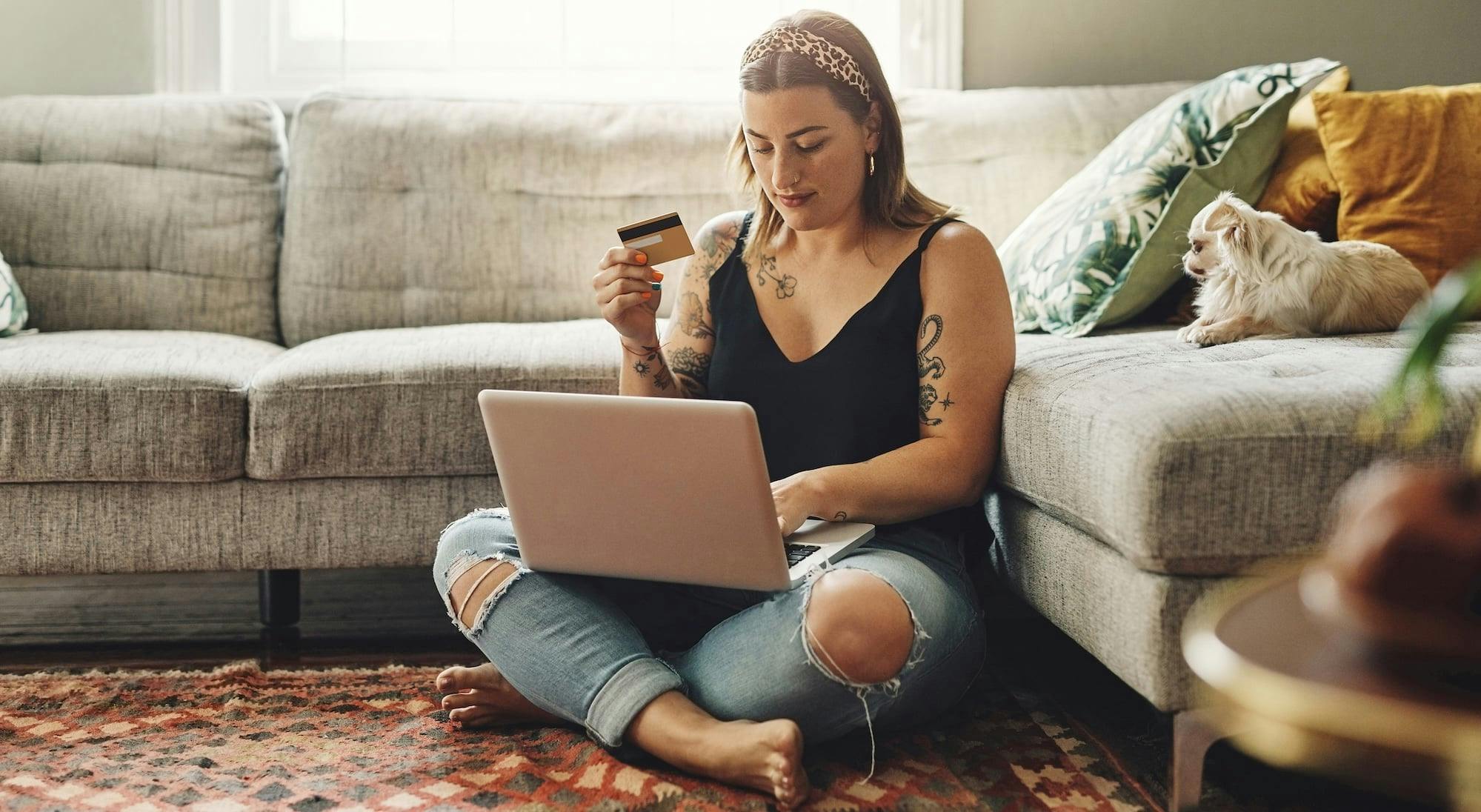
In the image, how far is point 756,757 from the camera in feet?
3.89

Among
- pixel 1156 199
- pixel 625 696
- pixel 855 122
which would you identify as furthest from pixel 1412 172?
pixel 625 696

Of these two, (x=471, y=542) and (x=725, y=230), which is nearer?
(x=471, y=542)

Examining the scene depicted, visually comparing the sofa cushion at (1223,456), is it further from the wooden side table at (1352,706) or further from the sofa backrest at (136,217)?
the sofa backrest at (136,217)

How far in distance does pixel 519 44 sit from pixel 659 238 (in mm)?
1633

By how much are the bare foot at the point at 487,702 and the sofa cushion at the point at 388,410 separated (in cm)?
41

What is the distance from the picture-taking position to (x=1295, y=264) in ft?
5.22

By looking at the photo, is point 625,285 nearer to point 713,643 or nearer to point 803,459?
point 803,459

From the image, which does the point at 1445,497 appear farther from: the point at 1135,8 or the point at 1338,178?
the point at 1135,8

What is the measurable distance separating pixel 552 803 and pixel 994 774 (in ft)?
1.58

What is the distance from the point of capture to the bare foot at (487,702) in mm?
1438

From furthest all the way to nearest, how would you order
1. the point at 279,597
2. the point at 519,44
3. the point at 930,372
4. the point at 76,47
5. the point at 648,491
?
1. the point at 519,44
2. the point at 76,47
3. the point at 279,597
4. the point at 930,372
5. the point at 648,491

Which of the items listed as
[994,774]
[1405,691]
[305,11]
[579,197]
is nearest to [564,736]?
[994,774]

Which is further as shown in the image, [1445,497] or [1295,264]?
[1295,264]

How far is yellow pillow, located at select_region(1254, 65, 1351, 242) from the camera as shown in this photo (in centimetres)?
188
